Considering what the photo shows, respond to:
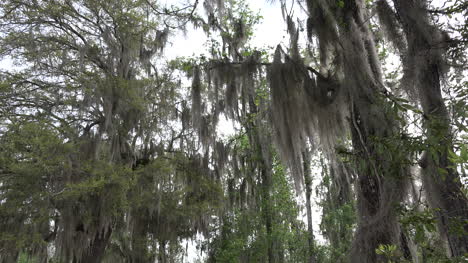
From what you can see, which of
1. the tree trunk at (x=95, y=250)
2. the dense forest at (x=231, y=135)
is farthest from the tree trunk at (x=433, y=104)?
the tree trunk at (x=95, y=250)

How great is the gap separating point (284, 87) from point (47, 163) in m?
6.00

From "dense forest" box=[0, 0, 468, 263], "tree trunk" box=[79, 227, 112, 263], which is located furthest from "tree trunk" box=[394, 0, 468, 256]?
"tree trunk" box=[79, 227, 112, 263]

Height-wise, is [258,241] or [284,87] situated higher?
[284,87]

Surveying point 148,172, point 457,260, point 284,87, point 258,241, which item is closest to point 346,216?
point 258,241

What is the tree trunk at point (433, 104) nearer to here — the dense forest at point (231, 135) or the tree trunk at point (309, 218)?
the dense forest at point (231, 135)

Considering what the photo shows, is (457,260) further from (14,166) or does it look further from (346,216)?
(346,216)

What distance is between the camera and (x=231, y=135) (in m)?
15.7

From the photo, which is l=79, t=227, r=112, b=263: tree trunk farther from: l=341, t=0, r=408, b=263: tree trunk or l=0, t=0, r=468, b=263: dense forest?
l=341, t=0, r=408, b=263: tree trunk

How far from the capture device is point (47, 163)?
805cm

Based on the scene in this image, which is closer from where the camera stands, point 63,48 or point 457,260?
point 457,260

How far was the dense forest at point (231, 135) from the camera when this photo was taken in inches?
132

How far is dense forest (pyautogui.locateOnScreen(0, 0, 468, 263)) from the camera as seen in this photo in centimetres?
336

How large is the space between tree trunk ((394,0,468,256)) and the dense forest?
0.01 m

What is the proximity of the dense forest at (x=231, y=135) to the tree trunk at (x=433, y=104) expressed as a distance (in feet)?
0.04
